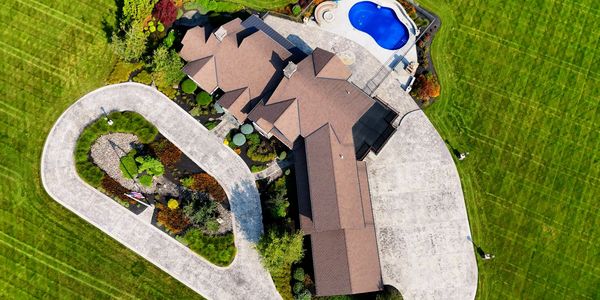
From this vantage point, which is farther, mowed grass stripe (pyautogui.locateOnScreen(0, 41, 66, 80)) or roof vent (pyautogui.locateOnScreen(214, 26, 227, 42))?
mowed grass stripe (pyautogui.locateOnScreen(0, 41, 66, 80))

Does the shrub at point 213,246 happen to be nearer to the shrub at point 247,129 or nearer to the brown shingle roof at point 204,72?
the shrub at point 247,129

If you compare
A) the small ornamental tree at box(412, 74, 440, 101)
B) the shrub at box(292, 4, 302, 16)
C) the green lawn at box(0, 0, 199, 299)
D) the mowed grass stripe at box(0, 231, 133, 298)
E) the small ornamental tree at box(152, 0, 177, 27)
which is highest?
the shrub at box(292, 4, 302, 16)

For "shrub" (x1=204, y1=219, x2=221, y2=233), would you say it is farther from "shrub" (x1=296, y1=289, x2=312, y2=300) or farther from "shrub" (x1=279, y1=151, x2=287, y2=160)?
"shrub" (x1=296, y1=289, x2=312, y2=300)

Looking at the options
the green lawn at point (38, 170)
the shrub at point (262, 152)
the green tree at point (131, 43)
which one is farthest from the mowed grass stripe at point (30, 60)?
the shrub at point (262, 152)

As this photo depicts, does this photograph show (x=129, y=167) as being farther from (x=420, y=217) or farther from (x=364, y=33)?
(x=420, y=217)

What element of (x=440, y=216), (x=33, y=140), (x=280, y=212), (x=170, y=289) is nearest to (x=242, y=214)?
(x=280, y=212)

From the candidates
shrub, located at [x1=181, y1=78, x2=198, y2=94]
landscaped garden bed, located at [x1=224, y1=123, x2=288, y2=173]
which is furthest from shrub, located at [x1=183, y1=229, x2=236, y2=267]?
shrub, located at [x1=181, y1=78, x2=198, y2=94]
